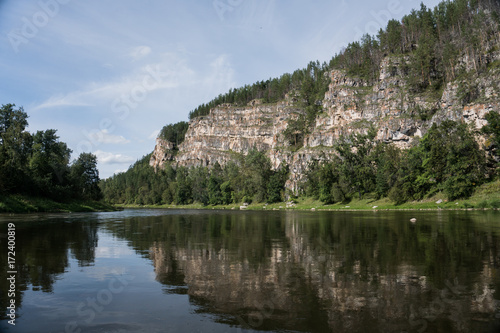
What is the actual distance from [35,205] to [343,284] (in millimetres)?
78045

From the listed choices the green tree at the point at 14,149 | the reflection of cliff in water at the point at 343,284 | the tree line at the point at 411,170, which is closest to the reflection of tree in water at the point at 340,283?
the reflection of cliff in water at the point at 343,284

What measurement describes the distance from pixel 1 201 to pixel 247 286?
67.6 metres

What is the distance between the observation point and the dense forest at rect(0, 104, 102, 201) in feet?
220

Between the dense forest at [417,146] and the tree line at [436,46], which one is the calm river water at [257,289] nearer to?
the dense forest at [417,146]

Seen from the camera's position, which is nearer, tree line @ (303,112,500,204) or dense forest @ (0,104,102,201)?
dense forest @ (0,104,102,201)

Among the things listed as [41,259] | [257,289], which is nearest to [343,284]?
[257,289]

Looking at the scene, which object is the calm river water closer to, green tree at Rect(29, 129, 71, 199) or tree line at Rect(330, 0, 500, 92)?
green tree at Rect(29, 129, 71, 199)

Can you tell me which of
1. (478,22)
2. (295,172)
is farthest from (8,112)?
(478,22)

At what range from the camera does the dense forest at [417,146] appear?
8188 cm

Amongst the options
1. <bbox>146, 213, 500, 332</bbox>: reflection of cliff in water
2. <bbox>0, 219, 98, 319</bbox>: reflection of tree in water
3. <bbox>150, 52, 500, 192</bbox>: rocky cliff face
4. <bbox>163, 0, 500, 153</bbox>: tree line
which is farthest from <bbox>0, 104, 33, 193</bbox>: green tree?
<bbox>163, 0, 500, 153</bbox>: tree line

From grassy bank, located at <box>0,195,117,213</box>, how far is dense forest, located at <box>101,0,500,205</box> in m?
83.8

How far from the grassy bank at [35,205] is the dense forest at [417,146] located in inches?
3300

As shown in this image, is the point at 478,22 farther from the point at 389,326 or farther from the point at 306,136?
the point at 389,326

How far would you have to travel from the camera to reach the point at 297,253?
18.4 m
